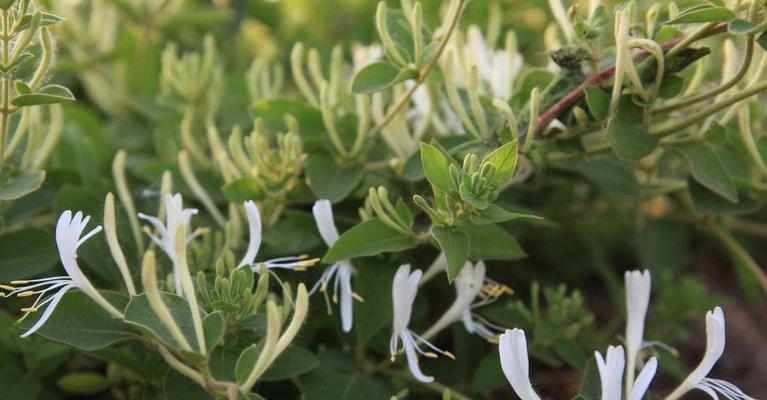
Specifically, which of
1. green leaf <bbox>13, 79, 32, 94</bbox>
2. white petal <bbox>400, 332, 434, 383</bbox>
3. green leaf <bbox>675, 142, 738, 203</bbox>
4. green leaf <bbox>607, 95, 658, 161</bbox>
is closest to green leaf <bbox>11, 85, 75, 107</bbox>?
green leaf <bbox>13, 79, 32, 94</bbox>

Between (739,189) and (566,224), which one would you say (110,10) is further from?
(739,189)

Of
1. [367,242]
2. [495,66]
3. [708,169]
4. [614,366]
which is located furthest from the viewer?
[495,66]

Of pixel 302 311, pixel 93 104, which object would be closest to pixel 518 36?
pixel 93 104

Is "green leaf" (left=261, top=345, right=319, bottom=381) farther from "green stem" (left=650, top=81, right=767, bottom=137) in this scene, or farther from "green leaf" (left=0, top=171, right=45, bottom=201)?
"green stem" (left=650, top=81, right=767, bottom=137)

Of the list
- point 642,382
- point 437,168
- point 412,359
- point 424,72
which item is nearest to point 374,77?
point 424,72

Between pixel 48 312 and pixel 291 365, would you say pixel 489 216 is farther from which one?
pixel 48 312

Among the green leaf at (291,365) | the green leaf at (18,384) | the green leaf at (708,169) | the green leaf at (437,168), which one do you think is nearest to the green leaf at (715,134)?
the green leaf at (708,169)
